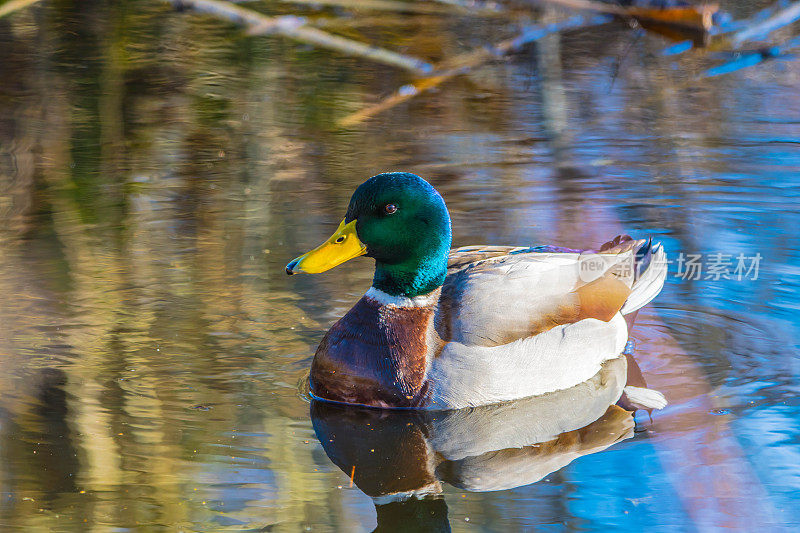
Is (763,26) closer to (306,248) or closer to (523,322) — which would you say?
(523,322)

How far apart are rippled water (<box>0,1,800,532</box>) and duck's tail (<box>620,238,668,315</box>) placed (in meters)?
0.19

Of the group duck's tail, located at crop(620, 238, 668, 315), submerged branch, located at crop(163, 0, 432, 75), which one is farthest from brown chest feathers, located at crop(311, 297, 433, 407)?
submerged branch, located at crop(163, 0, 432, 75)

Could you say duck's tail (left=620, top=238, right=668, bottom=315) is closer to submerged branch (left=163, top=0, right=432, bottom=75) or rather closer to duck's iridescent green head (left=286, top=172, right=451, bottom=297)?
duck's iridescent green head (left=286, top=172, right=451, bottom=297)

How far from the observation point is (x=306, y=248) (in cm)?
665

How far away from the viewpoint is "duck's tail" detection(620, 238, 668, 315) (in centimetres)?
572

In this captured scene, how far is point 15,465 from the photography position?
438 cm

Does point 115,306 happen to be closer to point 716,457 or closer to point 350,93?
point 716,457

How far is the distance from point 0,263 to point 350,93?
4368mm

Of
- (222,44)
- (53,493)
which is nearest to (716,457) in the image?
(53,493)

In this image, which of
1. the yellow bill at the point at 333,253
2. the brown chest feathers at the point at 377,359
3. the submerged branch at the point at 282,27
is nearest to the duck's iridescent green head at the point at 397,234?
the yellow bill at the point at 333,253

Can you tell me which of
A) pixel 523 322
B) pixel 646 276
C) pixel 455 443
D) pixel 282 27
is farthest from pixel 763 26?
pixel 646 276

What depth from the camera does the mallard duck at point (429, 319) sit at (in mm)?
4945

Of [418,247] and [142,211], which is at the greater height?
[418,247]

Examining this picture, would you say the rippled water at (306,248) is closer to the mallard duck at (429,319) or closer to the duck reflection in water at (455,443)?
the duck reflection in water at (455,443)
